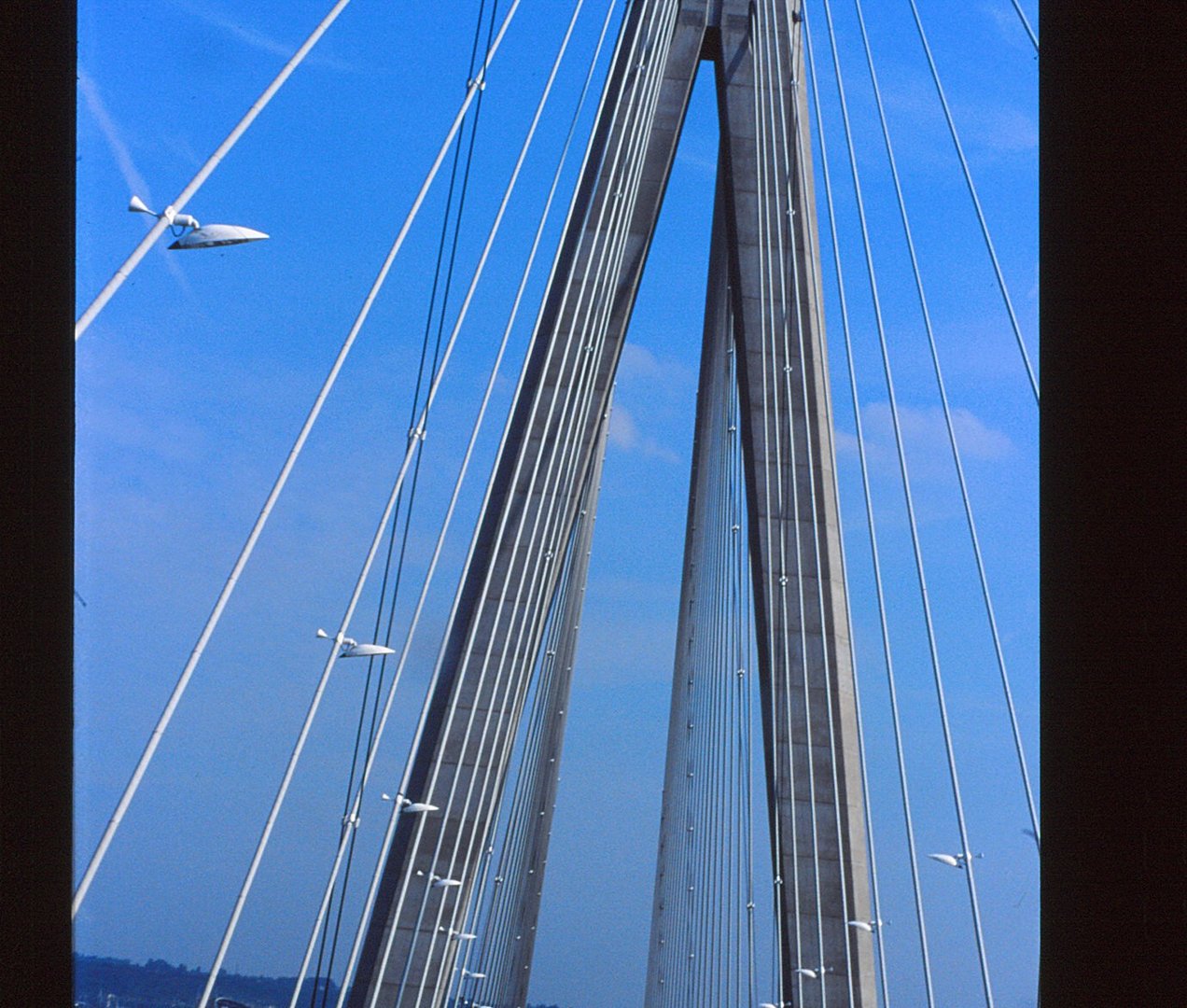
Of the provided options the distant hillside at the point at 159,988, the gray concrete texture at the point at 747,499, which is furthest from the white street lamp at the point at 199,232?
the distant hillside at the point at 159,988

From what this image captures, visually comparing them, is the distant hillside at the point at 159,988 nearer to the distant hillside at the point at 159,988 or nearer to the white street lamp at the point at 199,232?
the distant hillside at the point at 159,988

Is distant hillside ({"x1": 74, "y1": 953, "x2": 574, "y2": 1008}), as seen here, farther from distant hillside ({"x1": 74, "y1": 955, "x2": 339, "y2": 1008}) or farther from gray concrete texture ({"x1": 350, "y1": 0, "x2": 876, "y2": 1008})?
gray concrete texture ({"x1": 350, "y1": 0, "x2": 876, "y2": 1008})

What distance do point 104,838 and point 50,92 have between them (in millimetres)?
2292

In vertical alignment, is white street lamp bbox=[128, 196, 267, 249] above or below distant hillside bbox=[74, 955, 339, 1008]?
below

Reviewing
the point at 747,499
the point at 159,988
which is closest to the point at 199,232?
the point at 747,499

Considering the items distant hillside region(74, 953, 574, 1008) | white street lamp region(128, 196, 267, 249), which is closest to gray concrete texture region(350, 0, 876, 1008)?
white street lamp region(128, 196, 267, 249)

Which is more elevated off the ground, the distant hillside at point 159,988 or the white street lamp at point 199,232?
the distant hillside at point 159,988

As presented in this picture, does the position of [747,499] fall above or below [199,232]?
above

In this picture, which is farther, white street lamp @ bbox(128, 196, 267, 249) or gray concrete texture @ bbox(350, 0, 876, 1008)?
gray concrete texture @ bbox(350, 0, 876, 1008)

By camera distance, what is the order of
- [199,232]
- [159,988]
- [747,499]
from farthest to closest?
[159,988] < [747,499] < [199,232]

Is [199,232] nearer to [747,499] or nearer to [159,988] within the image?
[747,499]

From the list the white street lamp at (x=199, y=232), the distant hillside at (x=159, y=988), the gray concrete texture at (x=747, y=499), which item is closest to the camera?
the white street lamp at (x=199, y=232)

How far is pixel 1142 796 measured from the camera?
1819 millimetres

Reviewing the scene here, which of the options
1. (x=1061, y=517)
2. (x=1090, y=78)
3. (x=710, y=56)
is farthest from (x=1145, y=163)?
(x=710, y=56)
